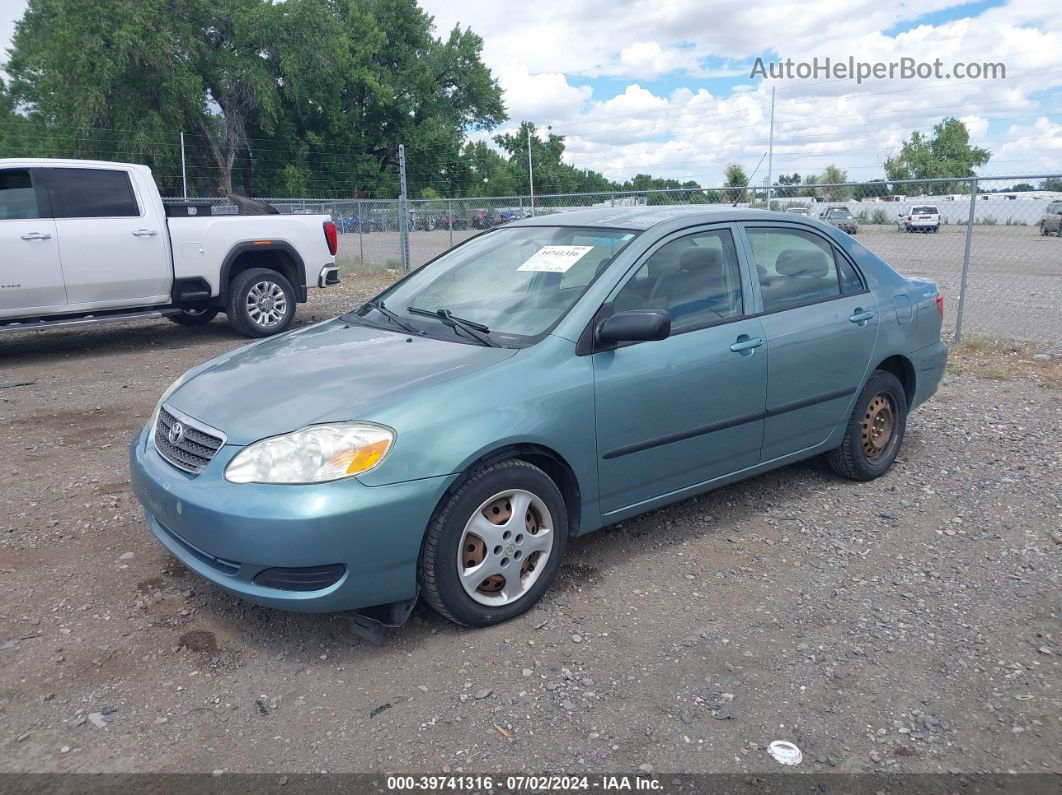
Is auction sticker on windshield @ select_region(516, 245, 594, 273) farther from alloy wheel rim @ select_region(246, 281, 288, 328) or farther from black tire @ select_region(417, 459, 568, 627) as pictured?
alloy wheel rim @ select_region(246, 281, 288, 328)

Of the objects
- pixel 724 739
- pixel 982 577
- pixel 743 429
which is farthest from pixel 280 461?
pixel 982 577

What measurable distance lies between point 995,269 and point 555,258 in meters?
9.79

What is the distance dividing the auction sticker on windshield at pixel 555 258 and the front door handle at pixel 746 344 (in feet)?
2.76

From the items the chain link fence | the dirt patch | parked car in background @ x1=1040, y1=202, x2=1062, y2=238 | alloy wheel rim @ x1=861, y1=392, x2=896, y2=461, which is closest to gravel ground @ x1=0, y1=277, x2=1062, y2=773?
the dirt patch

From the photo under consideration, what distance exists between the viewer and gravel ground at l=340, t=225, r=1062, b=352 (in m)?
10.3

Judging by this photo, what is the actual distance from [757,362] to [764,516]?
3.01 ft

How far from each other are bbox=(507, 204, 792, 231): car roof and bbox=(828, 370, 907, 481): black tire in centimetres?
114

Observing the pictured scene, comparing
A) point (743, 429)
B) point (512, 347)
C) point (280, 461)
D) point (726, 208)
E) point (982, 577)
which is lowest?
point (982, 577)

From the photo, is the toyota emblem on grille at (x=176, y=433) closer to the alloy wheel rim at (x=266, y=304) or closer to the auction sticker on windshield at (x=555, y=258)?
the auction sticker on windshield at (x=555, y=258)

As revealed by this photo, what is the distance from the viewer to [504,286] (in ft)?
14.0

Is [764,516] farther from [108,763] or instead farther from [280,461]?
[108,763]

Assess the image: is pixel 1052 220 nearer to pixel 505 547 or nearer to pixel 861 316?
pixel 861 316

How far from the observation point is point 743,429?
429 centimetres

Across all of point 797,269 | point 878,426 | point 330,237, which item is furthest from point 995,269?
point 330,237
